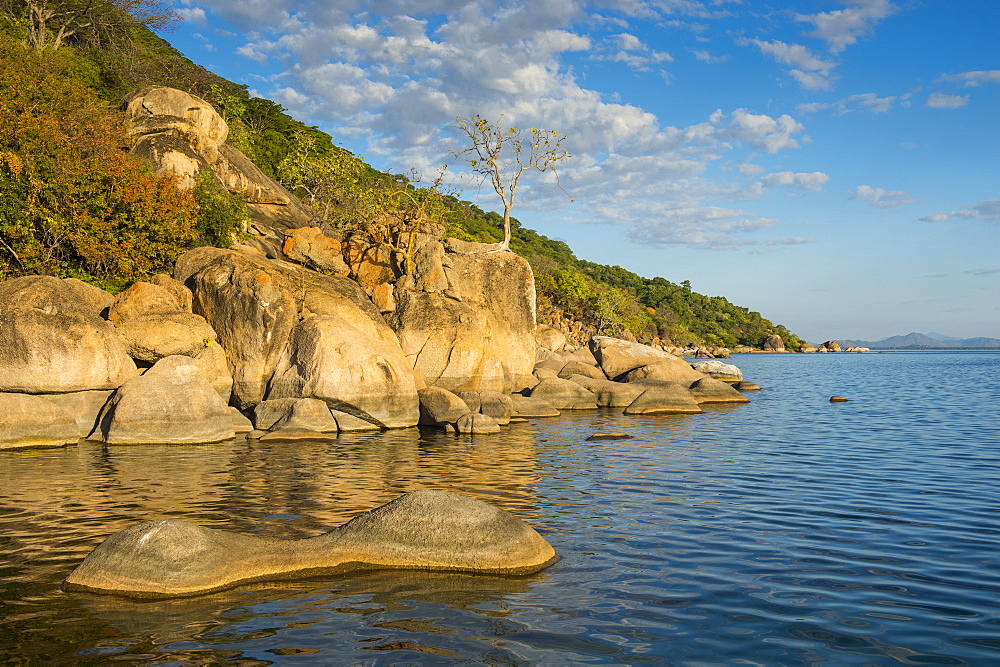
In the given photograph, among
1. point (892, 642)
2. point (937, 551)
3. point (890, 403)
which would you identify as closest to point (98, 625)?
point (892, 642)

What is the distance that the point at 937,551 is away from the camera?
880cm

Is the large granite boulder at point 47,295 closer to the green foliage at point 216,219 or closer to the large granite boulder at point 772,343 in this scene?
the green foliage at point 216,219

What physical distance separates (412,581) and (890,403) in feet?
98.0

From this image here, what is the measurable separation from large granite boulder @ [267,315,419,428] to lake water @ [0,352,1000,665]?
3.16m

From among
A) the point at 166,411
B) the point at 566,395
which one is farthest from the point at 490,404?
the point at 166,411

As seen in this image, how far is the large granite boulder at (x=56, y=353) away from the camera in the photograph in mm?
17406

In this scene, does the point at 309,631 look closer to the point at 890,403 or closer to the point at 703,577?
the point at 703,577

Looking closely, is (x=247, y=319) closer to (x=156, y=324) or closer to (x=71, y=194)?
(x=156, y=324)

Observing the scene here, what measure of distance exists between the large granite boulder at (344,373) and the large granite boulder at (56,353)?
4.56 meters

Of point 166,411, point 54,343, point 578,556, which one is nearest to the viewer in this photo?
point 578,556

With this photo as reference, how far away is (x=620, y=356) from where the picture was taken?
37.1m

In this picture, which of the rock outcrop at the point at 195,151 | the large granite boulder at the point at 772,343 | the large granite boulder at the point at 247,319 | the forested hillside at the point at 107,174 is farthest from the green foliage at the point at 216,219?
the large granite boulder at the point at 772,343

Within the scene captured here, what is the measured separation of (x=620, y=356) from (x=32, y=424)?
87.2ft

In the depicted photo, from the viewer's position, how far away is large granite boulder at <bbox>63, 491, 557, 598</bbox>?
717 centimetres
